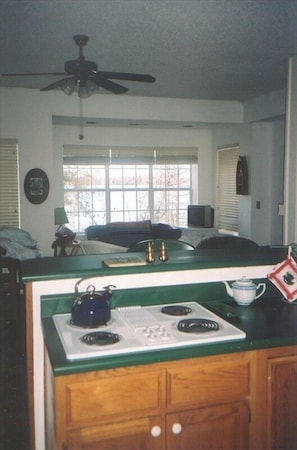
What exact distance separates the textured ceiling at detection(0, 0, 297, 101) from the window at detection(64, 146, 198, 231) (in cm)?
205

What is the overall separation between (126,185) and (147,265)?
222 inches

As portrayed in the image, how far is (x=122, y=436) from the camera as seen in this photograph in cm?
158

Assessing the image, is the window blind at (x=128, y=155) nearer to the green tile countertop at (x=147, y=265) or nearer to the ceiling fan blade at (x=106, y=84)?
the ceiling fan blade at (x=106, y=84)

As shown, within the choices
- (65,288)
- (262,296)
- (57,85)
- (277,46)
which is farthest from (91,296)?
(277,46)

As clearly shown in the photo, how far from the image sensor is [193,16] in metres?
3.38

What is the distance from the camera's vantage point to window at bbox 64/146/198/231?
7410 millimetres

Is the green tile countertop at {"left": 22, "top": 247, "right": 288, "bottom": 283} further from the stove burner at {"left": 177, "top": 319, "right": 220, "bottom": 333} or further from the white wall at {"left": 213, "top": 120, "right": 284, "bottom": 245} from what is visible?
the white wall at {"left": 213, "top": 120, "right": 284, "bottom": 245}

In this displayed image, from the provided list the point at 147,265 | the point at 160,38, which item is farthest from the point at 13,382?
the point at 160,38

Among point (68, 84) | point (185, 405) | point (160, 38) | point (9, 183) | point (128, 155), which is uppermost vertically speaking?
point (160, 38)

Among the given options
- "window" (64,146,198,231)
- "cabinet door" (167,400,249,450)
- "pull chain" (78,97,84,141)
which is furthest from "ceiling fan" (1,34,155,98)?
"window" (64,146,198,231)

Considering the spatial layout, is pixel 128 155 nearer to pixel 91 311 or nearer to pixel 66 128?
pixel 66 128

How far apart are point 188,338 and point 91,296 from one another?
45 cm

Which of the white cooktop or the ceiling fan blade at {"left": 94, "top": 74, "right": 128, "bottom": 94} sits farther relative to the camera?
the ceiling fan blade at {"left": 94, "top": 74, "right": 128, "bottom": 94}

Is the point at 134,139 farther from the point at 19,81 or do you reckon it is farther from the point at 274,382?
the point at 274,382
